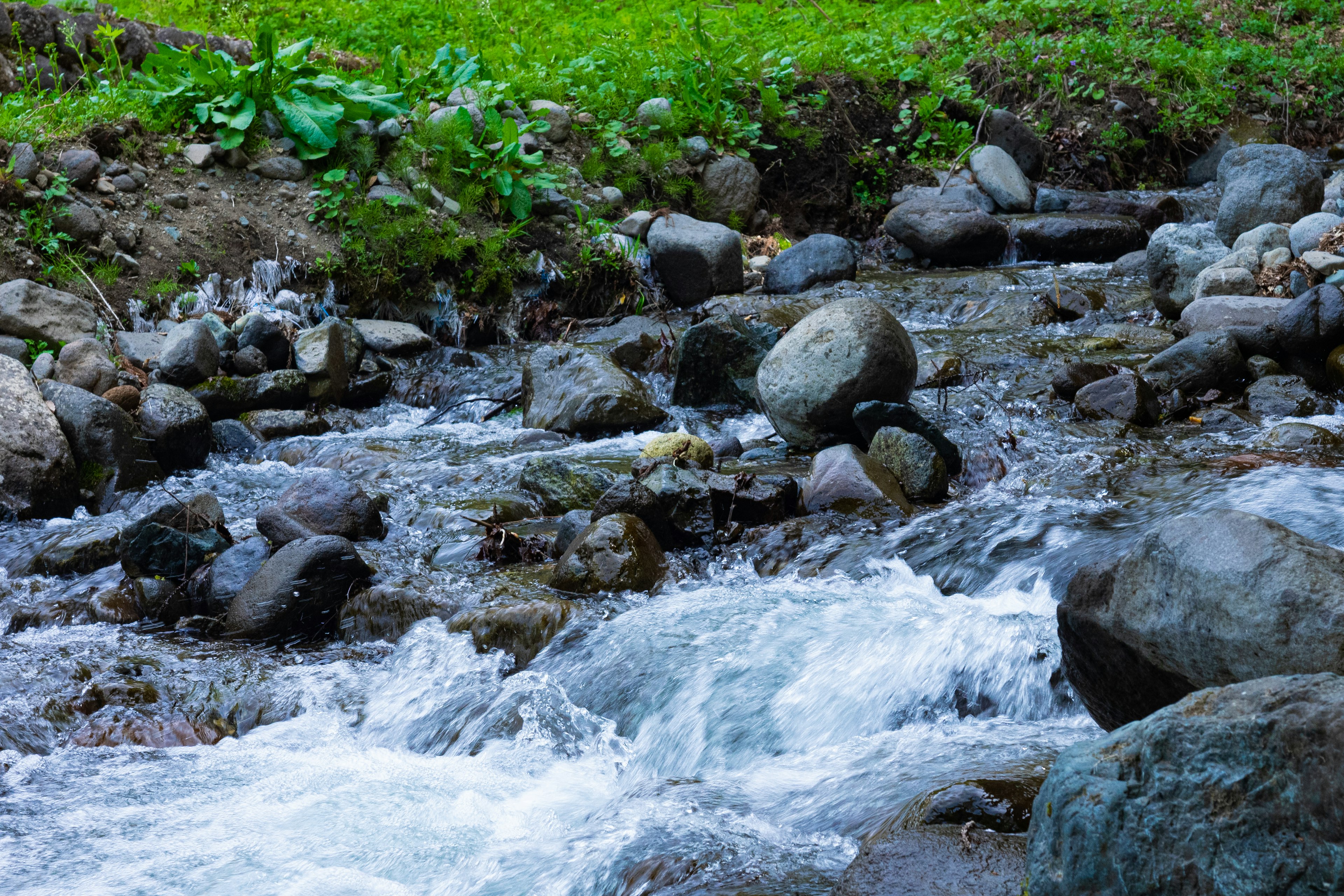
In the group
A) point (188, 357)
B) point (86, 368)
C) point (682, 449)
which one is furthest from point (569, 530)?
point (86, 368)

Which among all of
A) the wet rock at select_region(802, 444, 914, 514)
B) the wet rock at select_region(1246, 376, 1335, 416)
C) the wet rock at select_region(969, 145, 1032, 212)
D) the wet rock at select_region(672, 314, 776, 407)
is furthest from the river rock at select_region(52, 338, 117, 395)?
the wet rock at select_region(969, 145, 1032, 212)

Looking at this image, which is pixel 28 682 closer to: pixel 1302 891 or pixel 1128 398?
pixel 1302 891

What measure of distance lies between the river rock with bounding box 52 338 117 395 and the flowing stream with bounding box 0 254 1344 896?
137cm

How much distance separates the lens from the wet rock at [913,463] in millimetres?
4977

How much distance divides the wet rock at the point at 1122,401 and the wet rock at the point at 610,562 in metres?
2.99

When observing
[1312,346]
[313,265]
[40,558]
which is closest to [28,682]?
[40,558]

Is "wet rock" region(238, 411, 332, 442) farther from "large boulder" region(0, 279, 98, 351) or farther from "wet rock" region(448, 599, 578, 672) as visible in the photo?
"wet rock" region(448, 599, 578, 672)

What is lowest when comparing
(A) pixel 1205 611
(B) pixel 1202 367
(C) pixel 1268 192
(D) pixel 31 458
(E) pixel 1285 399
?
(E) pixel 1285 399

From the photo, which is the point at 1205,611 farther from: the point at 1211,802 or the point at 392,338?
the point at 392,338

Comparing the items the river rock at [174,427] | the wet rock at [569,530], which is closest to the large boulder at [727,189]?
the river rock at [174,427]

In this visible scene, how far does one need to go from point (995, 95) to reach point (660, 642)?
1204 centimetres

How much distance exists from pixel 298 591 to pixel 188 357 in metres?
3.48

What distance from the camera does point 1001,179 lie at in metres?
11.4

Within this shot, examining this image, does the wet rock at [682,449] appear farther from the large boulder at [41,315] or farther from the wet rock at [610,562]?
the large boulder at [41,315]
